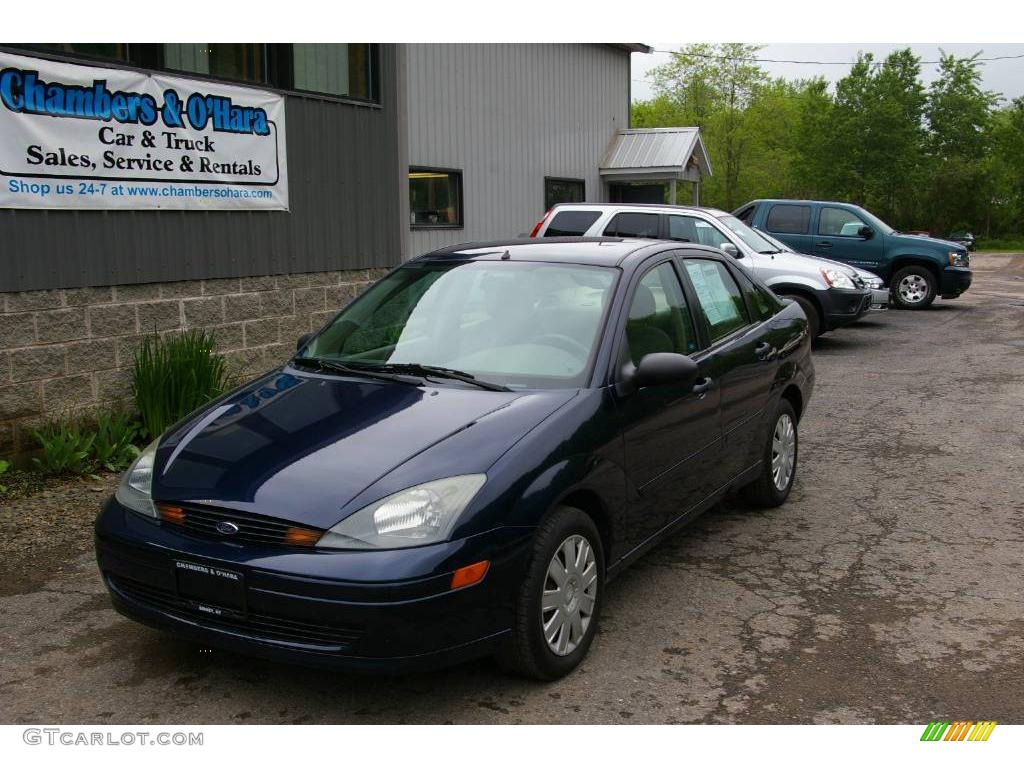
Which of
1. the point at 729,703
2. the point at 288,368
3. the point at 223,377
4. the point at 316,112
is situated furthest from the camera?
the point at 316,112

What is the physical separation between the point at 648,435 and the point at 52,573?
303cm

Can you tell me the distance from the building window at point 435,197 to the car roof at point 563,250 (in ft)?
34.7

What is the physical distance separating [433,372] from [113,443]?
358cm

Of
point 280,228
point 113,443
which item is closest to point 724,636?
point 113,443

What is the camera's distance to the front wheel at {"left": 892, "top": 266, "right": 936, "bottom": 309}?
59.1 feet

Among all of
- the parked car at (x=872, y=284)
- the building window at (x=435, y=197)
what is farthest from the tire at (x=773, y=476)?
the building window at (x=435, y=197)

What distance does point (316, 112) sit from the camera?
9.23 m

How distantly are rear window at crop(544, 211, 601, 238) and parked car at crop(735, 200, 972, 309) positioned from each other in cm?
451

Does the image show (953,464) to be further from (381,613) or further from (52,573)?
(52,573)

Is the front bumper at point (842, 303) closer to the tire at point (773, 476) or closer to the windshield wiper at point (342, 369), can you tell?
the tire at point (773, 476)

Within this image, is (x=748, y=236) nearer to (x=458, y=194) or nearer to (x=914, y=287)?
(x=458, y=194)

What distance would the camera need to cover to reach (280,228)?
29.2ft

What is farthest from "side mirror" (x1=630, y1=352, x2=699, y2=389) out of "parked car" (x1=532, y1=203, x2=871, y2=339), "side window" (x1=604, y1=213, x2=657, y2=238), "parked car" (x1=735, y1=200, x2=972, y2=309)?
"parked car" (x1=735, y1=200, x2=972, y2=309)
